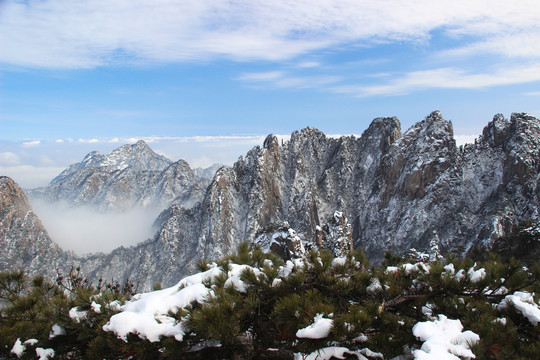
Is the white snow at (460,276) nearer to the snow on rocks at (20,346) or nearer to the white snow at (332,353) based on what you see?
the white snow at (332,353)

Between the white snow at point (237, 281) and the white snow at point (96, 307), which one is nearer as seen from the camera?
the white snow at point (96, 307)

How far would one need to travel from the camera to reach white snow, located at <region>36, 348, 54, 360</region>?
5910 mm

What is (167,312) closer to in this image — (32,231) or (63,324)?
(63,324)

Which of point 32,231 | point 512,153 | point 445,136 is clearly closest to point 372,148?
point 445,136

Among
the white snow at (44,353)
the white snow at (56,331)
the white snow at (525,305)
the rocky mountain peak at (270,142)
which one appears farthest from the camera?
the rocky mountain peak at (270,142)

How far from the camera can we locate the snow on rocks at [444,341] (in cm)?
407

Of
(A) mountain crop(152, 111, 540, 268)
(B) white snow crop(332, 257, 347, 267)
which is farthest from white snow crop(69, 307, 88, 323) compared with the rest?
(A) mountain crop(152, 111, 540, 268)

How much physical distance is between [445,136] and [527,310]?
11780 cm

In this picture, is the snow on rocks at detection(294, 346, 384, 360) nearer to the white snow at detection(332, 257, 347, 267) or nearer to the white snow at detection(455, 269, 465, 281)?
the white snow at detection(332, 257, 347, 267)

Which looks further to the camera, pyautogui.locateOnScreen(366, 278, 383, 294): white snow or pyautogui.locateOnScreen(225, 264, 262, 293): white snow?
pyautogui.locateOnScreen(366, 278, 383, 294): white snow

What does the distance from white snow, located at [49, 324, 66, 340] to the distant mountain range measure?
188ft

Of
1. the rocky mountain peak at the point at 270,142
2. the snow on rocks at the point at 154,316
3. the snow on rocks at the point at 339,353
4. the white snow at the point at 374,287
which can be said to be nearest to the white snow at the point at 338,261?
the white snow at the point at 374,287

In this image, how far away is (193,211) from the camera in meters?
167

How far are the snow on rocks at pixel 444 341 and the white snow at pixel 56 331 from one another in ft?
19.0
